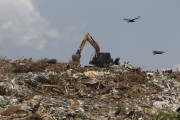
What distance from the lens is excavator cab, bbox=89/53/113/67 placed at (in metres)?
24.5

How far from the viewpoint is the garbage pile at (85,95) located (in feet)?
43.0

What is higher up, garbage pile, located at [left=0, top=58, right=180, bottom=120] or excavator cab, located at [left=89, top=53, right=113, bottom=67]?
excavator cab, located at [left=89, top=53, right=113, bottom=67]

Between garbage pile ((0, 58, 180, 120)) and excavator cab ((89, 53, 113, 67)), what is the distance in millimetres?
2542

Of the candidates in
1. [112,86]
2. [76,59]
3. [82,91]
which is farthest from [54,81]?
[76,59]

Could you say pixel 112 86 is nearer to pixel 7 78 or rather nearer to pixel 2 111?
pixel 7 78

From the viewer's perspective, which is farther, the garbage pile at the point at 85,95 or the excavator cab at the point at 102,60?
the excavator cab at the point at 102,60

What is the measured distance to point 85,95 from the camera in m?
16.4

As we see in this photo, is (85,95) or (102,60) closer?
(85,95)

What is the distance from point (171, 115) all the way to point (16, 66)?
11615 mm

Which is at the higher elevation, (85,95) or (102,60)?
(102,60)

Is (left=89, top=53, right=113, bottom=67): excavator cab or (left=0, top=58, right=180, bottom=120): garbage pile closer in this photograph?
(left=0, top=58, right=180, bottom=120): garbage pile

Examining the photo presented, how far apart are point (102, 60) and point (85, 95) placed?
8.23 meters

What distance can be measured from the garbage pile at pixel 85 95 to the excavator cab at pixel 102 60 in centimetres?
254

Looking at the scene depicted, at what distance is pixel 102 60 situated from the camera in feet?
80.4
